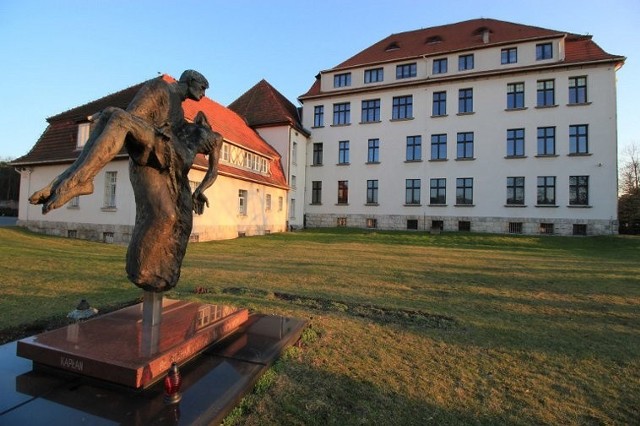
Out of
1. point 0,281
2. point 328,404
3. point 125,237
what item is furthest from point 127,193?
point 328,404

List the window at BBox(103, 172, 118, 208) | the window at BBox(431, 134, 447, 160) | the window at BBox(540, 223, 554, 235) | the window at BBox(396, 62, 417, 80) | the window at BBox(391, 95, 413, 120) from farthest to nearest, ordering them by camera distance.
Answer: the window at BBox(396, 62, 417, 80) → the window at BBox(391, 95, 413, 120) → the window at BBox(431, 134, 447, 160) → the window at BBox(540, 223, 554, 235) → the window at BBox(103, 172, 118, 208)

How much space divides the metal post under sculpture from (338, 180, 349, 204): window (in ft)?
95.0

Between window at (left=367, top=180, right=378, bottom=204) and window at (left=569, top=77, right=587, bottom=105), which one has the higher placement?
window at (left=569, top=77, right=587, bottom=105)

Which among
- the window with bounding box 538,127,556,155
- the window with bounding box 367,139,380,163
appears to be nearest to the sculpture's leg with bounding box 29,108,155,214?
the window with bounding box 367,139,380,163

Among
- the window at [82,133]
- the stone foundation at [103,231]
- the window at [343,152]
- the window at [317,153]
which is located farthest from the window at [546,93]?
the window at [82,133]

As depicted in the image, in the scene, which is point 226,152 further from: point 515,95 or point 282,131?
point 515,95

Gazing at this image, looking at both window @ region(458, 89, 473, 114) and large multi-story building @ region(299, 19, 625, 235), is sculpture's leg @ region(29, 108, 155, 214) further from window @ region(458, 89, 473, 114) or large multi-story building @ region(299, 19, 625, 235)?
window @ region(458, 89, 473, 114)

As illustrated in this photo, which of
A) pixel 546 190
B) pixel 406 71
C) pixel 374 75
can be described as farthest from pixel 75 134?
pixel 546 190

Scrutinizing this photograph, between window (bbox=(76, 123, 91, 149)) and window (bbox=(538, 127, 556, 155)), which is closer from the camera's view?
window (bbox=(76, 123, 91, 149))

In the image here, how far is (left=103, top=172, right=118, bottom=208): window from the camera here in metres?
17.5

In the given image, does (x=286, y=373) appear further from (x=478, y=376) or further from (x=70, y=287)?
(x=70, y=287)

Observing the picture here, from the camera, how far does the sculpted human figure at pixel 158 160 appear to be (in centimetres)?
300

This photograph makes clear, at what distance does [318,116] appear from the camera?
3425cm

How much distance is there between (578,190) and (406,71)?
16.1 m
